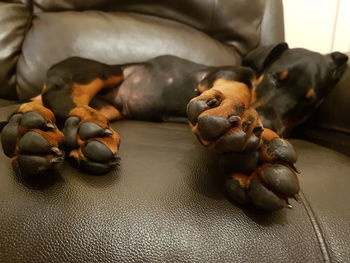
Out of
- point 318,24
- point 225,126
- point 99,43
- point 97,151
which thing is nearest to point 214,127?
point 225,126

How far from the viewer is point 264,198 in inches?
25.8

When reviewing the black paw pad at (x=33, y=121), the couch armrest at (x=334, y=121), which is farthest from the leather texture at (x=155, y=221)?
the couch armrest at (x=334, y=121)

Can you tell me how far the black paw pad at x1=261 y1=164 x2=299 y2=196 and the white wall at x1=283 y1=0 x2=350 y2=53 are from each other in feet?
4.95

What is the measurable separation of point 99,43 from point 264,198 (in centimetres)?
107

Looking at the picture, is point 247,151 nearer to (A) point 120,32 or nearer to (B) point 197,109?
(B) point 197,109

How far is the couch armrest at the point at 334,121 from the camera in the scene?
44.9 inches

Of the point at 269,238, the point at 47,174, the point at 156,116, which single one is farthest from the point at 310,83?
the point at 47,174

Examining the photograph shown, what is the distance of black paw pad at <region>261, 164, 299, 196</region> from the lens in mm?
Result: 646

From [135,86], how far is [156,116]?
146mm

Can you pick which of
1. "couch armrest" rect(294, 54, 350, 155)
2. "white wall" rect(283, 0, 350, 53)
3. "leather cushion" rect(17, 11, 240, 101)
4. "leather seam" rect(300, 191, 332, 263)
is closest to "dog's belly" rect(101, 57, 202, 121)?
"leather cushion" rect(17, 11, 240, 101)

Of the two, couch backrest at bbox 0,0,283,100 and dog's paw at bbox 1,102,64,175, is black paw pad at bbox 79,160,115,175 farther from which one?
couch backrest at bbox 0,0,283,100

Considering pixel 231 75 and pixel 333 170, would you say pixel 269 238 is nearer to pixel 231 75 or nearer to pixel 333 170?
pixel 333 170

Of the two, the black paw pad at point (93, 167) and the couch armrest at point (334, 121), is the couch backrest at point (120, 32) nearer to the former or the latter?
the couch armrest at point (334, 121)

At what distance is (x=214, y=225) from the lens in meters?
0.67
